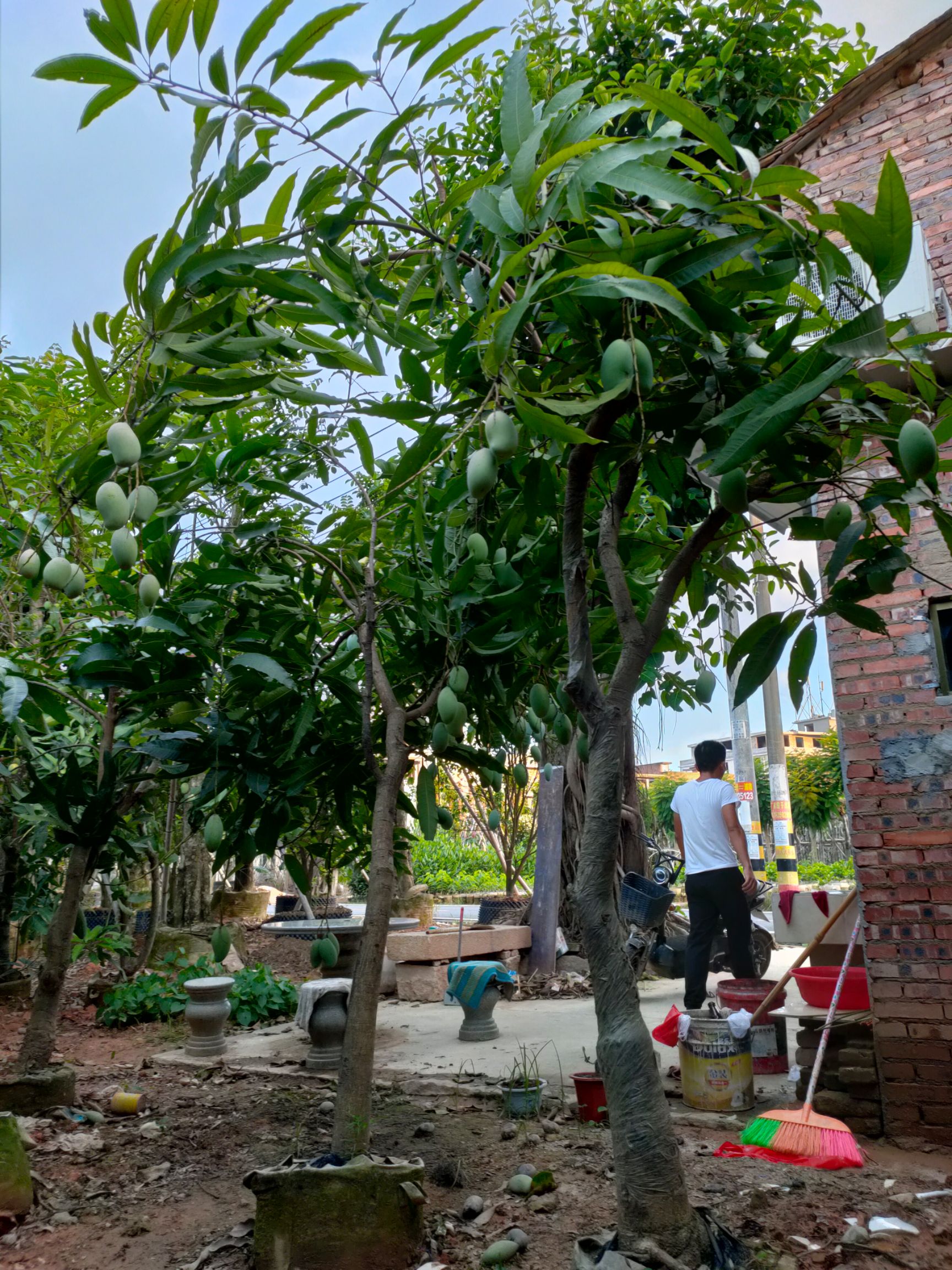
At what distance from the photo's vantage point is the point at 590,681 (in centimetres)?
202

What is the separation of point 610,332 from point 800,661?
769mm

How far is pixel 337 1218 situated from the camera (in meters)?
2.02

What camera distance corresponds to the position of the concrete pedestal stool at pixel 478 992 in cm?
460

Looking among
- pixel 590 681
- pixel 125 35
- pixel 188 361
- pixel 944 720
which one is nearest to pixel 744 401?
pixel 590 681

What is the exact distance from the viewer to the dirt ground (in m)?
2.12

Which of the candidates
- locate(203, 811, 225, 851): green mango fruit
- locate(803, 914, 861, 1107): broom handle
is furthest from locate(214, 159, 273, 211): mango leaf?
locate(803, 914, 861, 1107): broom handle

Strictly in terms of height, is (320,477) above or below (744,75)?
below

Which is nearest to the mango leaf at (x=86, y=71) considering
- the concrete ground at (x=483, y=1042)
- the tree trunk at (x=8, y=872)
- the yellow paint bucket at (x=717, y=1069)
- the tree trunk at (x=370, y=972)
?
the tree trunk at (x=370, y=972)

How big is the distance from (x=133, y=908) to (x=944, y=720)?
7.09m

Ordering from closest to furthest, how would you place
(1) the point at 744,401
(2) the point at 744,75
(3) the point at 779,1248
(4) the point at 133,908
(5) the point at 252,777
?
(1) the point at 744,401
(3) the point at 779,1248
(5) the point at 252,777
(2) the point at 744,75
(4) the point at 133,908

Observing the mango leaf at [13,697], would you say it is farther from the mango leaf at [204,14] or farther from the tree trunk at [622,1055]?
the mango leaf at [204,14]

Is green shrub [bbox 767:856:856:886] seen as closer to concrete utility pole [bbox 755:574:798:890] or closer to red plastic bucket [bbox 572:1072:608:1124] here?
concrete utility pole [bbox 755:574:798:890]

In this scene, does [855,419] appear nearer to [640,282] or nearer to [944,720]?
[640,282]

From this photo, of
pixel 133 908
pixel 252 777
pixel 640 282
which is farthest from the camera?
pixel 133 908
